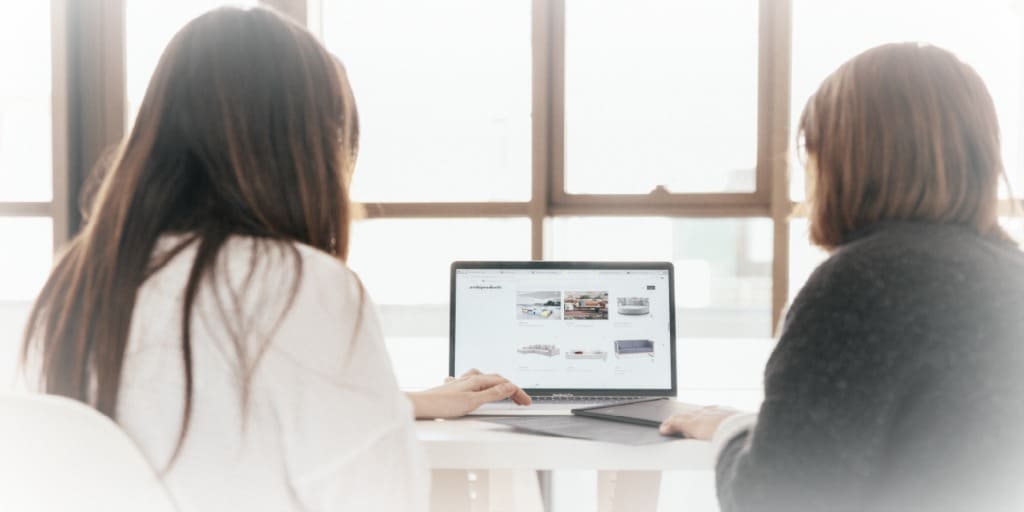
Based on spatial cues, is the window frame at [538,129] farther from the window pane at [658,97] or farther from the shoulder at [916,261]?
the shoulder at [916,261]

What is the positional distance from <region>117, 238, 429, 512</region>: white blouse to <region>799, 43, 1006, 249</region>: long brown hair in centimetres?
60

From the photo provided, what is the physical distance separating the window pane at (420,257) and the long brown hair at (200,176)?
1.69 metres

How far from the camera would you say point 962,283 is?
0.92 m

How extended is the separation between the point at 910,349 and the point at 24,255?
2644mm

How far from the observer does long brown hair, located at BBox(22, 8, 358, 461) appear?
2.88 ft

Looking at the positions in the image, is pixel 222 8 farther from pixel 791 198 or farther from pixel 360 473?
pixel 791 198

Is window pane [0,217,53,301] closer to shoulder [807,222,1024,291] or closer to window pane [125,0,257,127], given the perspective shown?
window pane [125,0,257,127]

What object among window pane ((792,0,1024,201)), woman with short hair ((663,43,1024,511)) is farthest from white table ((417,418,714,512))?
window pane ((792,0,1024,201))

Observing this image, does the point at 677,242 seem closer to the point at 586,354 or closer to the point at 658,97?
the point at 658,97

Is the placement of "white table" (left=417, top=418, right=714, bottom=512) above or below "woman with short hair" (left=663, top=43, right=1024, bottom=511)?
below

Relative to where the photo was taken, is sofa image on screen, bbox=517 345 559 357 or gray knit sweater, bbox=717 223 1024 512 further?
sofa image on screen, bbox=517 345 559 357

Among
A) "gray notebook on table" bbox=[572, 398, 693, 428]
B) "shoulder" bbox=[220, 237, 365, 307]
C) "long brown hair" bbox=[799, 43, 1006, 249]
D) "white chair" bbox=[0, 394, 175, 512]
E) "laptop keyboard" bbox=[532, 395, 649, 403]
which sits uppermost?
"long brown hair" bbox=[799, 43, 1006, 249]

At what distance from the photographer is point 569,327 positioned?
171cm

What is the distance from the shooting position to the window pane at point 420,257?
2.65 m
